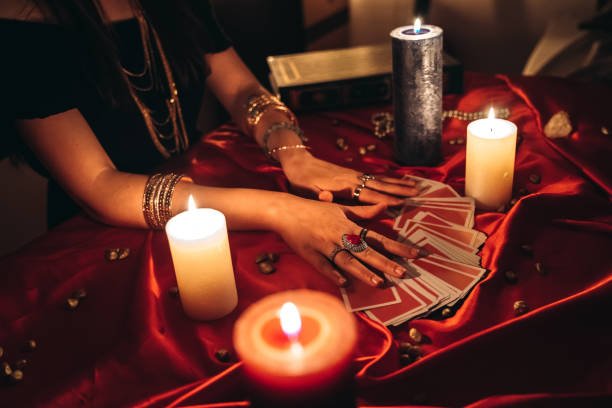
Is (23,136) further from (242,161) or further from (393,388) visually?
(393,388)

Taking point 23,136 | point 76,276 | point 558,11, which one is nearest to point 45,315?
point 76,276

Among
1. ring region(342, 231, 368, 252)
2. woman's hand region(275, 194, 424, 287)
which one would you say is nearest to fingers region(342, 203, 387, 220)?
woman's hand region(275, 194, 424, 287)

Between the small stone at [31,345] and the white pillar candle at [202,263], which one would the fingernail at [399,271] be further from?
the small stone at [31,345]

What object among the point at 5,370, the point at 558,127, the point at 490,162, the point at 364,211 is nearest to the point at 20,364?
the point at 5,370

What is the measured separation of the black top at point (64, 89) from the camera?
108 cm

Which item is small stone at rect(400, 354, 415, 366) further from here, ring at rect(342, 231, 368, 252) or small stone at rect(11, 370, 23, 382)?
small stone at rect(11, 370, 23, 382)

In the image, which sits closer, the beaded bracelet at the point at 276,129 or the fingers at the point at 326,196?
the fingers at the point at 326,196

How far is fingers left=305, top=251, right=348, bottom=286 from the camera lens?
87cm

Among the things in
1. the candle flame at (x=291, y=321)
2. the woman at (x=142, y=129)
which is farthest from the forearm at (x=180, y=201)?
the candle flame at (x=291, y=321)

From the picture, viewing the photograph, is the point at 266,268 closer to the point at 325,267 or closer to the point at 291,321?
the point at 325,267

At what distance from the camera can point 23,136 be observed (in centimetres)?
112

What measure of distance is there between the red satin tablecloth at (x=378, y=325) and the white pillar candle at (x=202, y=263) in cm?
3

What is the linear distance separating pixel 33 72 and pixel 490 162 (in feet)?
2.73

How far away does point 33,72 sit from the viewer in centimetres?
109
